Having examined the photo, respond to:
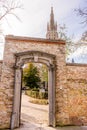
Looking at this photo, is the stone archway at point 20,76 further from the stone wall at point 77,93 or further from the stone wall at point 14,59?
the stone wall at point 77,93

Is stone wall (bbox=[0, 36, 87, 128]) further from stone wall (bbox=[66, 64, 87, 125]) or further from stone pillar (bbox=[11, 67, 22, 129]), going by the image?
stone pillar (bbox=[11, 67, 22, 129])

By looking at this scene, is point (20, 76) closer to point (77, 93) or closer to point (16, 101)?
point (16, 101)

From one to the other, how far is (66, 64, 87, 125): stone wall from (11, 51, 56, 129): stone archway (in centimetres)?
96

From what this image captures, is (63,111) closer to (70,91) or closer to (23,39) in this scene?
(70,91)

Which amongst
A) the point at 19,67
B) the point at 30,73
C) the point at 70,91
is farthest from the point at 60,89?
the point at 30,73

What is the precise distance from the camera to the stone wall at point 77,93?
9035mm

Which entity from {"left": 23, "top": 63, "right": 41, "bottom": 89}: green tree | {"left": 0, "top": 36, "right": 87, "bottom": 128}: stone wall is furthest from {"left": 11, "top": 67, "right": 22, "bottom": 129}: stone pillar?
{"left": 23, "top": 63, "right": 41, "bottom": 89}: green tree

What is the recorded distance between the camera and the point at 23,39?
9141 millimetres

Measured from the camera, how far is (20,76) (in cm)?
884

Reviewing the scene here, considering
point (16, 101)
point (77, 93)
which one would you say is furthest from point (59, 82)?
point (16, 101)

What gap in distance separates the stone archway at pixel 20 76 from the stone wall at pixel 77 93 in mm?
956

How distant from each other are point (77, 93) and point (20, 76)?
3.46 m

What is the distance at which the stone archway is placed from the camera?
27.5 ft

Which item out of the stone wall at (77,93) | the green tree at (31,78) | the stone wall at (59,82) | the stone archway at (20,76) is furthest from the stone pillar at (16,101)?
the green tree at (31,78)
